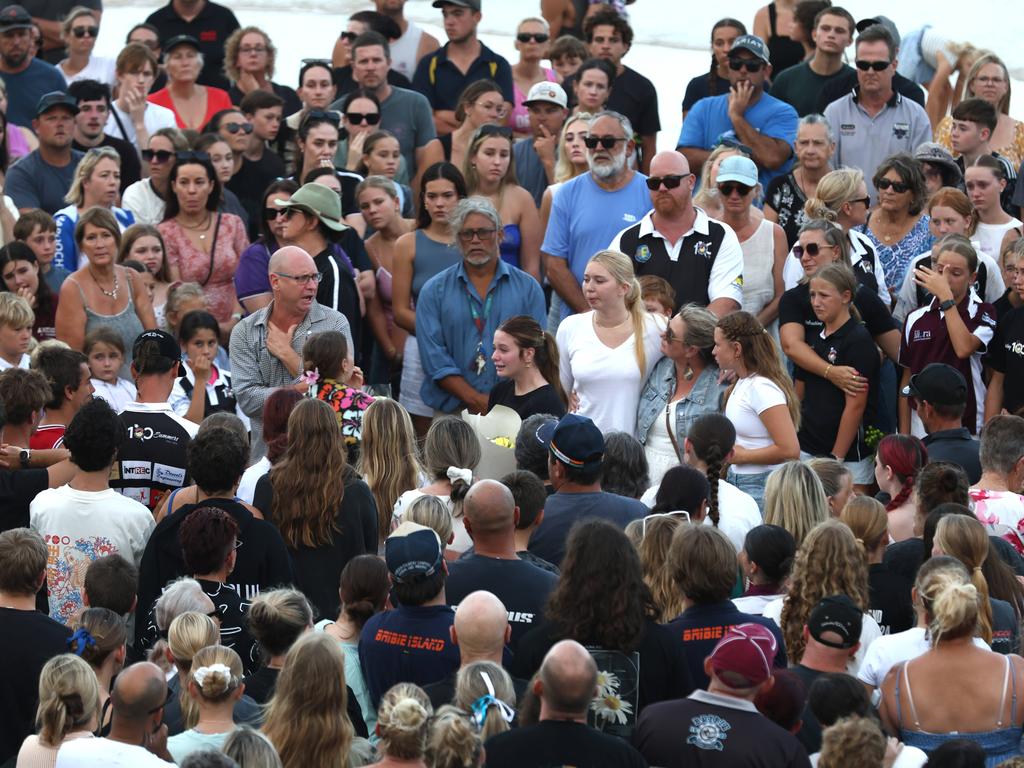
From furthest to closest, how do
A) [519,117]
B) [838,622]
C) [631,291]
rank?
[519,117] → [631,291] → [838,622]

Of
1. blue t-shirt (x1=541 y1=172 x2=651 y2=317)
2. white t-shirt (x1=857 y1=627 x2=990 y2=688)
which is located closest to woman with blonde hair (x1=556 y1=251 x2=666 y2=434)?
blue t-shirt (x1=541 y1=172 x2=651 y2=317)

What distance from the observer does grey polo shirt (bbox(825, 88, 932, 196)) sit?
10836mm

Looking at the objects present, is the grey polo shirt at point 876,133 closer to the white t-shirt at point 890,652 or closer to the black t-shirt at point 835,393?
the black t-shirt at point 835,393

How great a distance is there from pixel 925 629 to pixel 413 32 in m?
8.59

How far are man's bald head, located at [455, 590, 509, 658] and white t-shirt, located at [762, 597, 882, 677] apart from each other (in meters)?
1.01

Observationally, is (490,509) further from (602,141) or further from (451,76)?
(451,76)

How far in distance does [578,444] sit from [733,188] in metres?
3.56

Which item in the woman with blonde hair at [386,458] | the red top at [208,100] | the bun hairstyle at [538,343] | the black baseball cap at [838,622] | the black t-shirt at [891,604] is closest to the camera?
the black baseball cap at [838,622]

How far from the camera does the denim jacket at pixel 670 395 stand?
7.68 m

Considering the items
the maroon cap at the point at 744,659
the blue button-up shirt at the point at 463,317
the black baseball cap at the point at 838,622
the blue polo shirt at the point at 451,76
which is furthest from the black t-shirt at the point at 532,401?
the blue polo shirt at the point at 451,76

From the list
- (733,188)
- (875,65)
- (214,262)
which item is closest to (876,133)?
(875,65)

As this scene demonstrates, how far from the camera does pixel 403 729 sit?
4.26 metres

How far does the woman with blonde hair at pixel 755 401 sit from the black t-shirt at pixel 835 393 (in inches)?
38.0

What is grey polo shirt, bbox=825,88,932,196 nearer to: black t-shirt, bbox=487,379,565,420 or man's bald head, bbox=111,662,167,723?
black t-shirt, bbox=487,379,565,420
